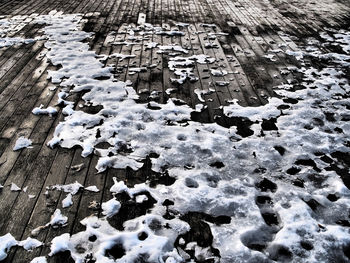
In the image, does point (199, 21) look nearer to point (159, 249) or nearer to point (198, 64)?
point (198, 64)

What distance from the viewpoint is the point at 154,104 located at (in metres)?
3.48

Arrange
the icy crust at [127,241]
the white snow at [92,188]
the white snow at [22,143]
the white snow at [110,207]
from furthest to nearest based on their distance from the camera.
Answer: the white snow at [22,143]
the white snow at [92,188]
the white snow at [110,207]
the icy crust at [127,241]

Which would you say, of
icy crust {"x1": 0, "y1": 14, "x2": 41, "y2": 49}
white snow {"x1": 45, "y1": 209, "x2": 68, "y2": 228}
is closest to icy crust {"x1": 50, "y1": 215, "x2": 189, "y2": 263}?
white snow {"x1": 45, "y1": 209, "x2": 68, "y2": 228}

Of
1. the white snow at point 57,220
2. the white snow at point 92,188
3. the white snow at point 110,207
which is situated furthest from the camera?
the white snow at point 92,188

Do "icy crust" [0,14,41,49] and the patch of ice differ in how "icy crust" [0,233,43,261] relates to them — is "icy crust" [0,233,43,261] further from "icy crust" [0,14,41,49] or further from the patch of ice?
"icy crust" [0,14,41,49]

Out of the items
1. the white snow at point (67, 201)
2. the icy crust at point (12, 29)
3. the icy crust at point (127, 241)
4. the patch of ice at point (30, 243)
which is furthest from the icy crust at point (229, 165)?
the icy crust at point (12, 29)

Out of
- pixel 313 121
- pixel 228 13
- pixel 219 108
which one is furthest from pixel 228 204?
pixel 228 13

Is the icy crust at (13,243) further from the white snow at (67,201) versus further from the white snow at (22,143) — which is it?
the white snow at (22,143)

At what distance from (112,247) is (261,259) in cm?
98

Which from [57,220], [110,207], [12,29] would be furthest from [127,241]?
[12,29]

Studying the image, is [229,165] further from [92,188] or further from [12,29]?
[12,29]

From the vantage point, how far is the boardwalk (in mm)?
2119

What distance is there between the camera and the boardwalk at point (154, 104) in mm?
2119

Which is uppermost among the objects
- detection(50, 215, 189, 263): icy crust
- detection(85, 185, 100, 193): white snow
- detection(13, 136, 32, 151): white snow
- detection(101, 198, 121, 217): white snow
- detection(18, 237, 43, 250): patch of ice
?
detection(13, 136, 32, 151): white snow
